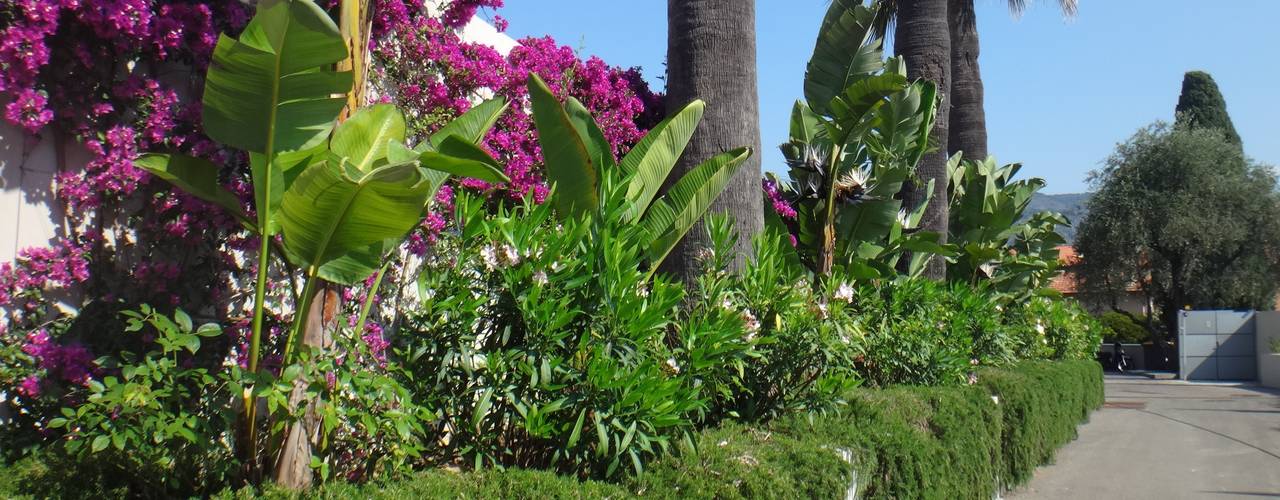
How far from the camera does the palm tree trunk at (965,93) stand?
18.2 metres

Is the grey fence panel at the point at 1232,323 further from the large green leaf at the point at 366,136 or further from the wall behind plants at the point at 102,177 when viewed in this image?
the large green leaf at the point at 366,136

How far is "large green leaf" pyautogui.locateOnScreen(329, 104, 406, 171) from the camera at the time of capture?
4035mm

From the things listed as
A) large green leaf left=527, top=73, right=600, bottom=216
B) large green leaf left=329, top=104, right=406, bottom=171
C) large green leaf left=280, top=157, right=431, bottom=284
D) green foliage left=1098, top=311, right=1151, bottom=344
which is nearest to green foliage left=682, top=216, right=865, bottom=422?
large green leaf left=527, top=73, right=600, bottom=216

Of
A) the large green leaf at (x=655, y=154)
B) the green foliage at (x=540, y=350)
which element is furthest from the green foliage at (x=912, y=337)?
the green foliage at (x=540, y=350)

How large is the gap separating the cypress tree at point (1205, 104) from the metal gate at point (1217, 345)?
39.8ft

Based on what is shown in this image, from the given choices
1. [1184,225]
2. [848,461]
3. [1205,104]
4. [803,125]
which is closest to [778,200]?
[803,125]

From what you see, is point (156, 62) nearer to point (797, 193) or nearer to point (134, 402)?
point (134, 402)

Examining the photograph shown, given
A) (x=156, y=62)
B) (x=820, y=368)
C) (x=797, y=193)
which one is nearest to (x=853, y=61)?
(x=797, y=193)

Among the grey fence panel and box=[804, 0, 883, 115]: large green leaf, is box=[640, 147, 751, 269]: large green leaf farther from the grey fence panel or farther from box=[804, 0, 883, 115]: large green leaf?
the grey fence panel

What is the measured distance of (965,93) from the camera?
59.6 feet

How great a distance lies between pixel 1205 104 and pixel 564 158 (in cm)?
4588

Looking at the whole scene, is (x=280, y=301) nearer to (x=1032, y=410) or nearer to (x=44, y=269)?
(x=44, y=269)

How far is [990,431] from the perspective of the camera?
8898 mm

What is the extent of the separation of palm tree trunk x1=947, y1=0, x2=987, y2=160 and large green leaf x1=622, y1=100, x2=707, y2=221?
13.2 metres
